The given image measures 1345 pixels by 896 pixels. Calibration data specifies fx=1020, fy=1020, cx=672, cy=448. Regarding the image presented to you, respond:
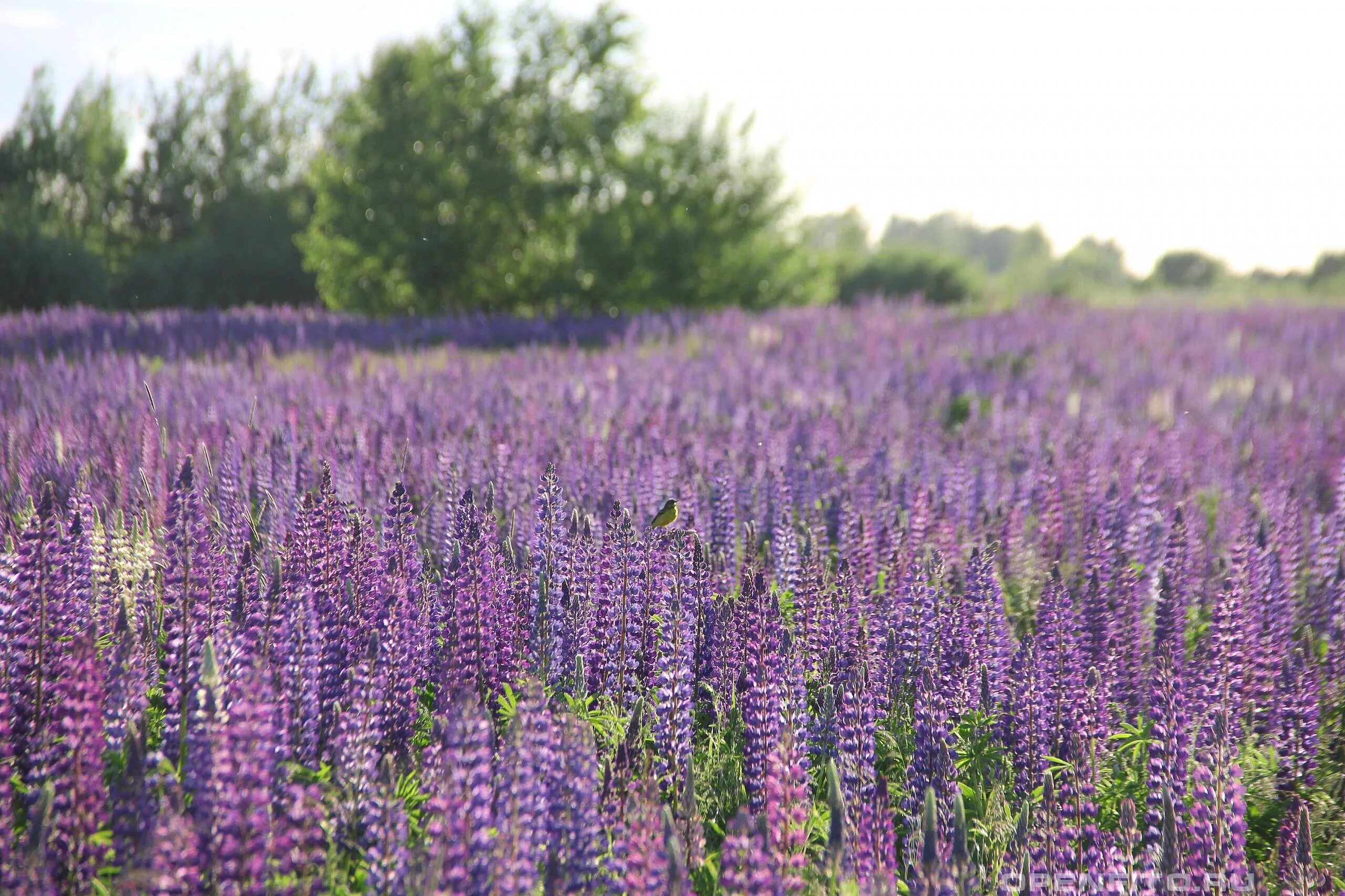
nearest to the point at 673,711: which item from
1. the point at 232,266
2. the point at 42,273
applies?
the point at 42,273

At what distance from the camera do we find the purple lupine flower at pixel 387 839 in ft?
8.39

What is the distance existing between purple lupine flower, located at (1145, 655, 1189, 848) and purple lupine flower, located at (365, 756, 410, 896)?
2.22 metres

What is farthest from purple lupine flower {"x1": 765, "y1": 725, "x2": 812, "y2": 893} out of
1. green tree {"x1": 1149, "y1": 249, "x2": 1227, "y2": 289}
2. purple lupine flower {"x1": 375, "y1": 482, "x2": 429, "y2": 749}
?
green tree {"x1": 1149, "y1": 249, "x2": 1227, "y2": 289}

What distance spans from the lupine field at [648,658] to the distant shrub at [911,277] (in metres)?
32.6

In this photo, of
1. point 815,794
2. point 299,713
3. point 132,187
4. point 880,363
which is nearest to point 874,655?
point 815,794

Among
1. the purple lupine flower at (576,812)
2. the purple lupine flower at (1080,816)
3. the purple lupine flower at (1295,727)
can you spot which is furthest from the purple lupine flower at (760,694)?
the purple lupine flower at (1295,727)

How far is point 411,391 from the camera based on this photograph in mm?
8883

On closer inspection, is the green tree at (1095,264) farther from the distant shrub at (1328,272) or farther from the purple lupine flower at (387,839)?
the purple lupine flower at (387,839)

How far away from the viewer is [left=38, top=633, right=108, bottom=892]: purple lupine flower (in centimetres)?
263

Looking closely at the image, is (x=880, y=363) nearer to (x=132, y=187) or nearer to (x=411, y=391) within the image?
(x=411, y=391)

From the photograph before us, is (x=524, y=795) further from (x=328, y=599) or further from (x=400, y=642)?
(x=328, y=599)

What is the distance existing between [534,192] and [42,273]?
1155 centimetres

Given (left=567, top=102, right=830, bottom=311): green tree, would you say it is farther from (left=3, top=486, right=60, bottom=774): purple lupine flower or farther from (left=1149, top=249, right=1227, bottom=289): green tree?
(left=1149, top=249, right=1227, bottom=289): green tree

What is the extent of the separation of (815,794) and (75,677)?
2359mm
